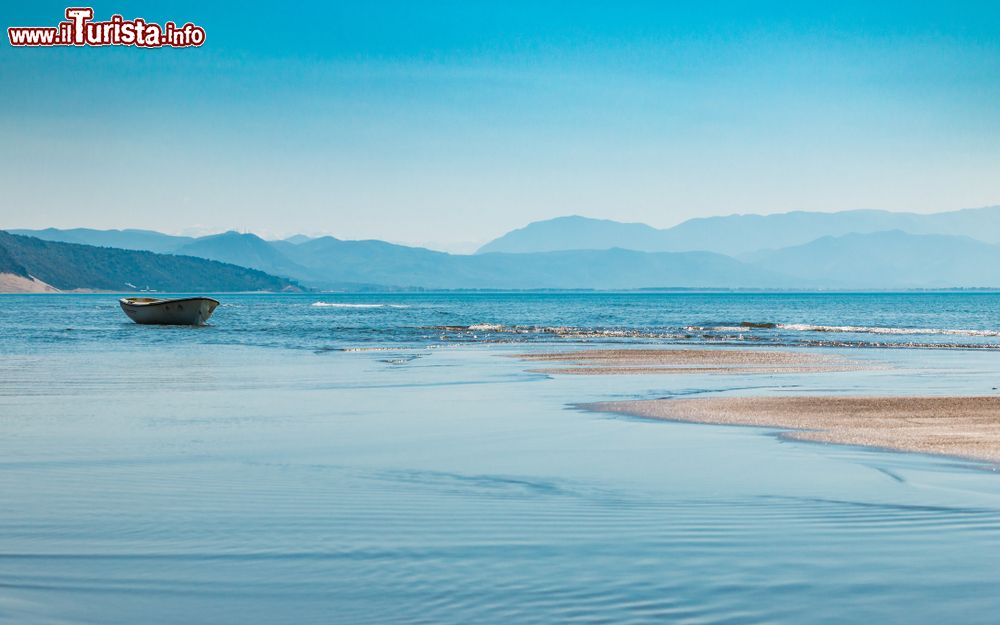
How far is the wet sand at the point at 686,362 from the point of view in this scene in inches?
1084

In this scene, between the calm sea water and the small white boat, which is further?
the small white boat

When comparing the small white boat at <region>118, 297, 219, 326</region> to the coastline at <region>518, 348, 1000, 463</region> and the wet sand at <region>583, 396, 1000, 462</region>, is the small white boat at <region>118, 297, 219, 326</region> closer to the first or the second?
the coastline at <region>518, 348, 1000, 463</region>

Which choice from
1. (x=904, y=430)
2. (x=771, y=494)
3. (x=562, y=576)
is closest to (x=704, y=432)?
(x=904, y=430)

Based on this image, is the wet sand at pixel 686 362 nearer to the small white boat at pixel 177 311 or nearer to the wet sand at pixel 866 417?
the wet sand at pixel 866 417

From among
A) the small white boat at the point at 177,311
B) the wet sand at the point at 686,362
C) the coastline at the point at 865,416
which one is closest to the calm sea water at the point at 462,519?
the coastline at the point at 865,416

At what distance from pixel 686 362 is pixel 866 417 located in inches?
614

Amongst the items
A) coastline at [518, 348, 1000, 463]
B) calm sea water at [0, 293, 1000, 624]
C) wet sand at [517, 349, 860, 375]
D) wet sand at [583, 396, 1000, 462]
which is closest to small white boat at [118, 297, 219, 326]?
wet sand at [517, 349, 860, 375]

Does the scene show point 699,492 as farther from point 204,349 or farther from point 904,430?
point 204,349

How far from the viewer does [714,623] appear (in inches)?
222

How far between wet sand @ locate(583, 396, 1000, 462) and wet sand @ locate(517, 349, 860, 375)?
8.67 metres

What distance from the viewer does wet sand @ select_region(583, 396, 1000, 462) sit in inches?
495

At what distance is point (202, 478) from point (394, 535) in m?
3.25

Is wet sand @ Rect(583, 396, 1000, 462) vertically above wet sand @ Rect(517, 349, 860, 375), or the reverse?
wet sand @ Rect(583, 396, 1000, 462)

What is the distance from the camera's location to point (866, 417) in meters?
15.6
